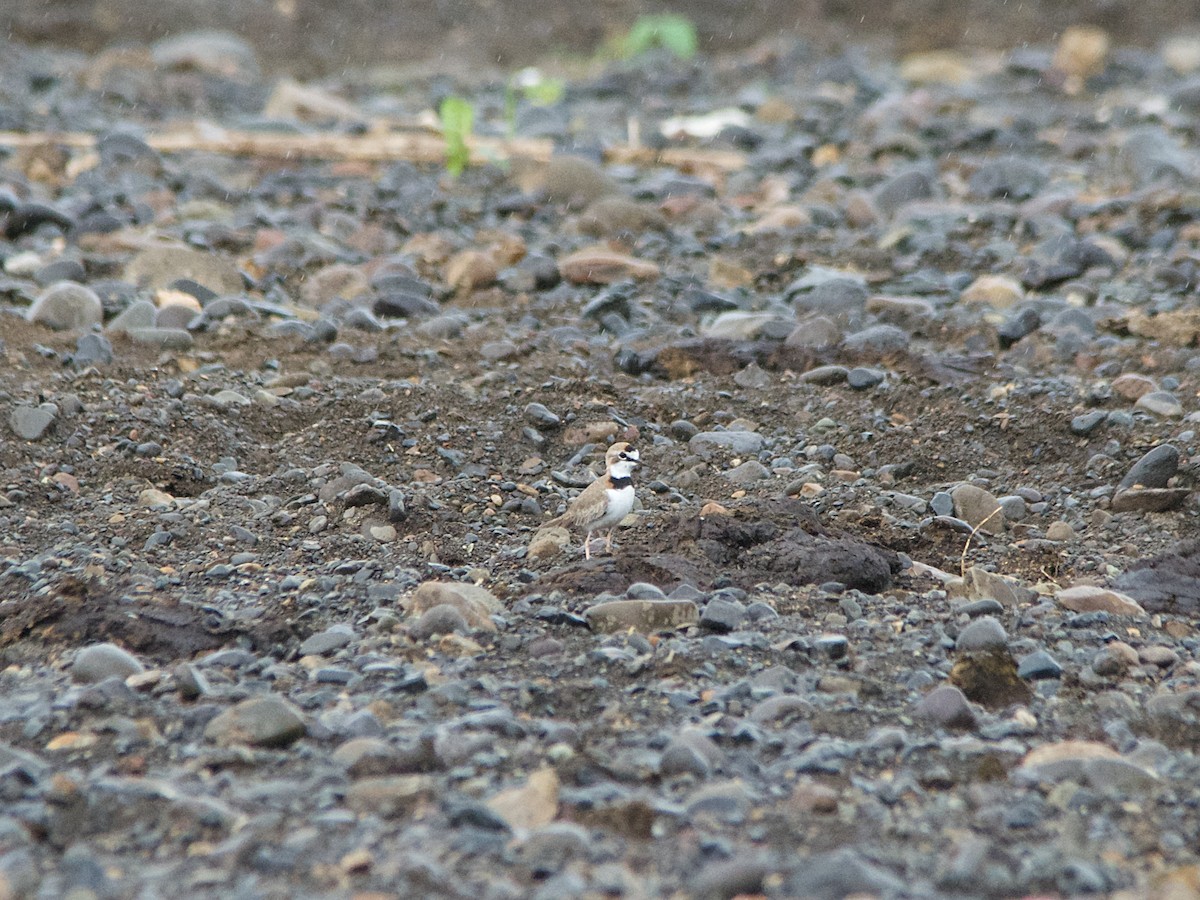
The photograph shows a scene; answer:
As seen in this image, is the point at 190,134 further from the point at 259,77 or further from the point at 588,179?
the point at 259,77

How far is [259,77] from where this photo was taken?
14047 millimetres

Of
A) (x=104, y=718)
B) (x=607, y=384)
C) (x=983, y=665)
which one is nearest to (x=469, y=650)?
(x=104, y=718)

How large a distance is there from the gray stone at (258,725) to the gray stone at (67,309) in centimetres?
366

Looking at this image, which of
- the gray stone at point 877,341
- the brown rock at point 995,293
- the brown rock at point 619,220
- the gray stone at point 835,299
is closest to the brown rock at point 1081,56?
the brown rock at point 619,220

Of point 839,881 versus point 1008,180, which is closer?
point 839,881

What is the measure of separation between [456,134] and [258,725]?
6920mm

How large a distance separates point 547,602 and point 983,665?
1.26 m

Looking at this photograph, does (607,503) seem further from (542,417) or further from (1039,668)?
(1039,668)

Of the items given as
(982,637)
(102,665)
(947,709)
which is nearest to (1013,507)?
(982,637)

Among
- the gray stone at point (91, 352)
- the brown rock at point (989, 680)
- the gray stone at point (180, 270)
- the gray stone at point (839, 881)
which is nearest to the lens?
the gray stone at point (839, 881)

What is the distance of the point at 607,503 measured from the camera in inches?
172

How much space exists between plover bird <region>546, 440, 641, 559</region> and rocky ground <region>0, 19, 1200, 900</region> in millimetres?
100

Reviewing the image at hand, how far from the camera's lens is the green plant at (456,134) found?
9487mm

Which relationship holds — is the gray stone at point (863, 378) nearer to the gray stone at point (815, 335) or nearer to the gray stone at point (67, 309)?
the gray stone at point (815, 335)
